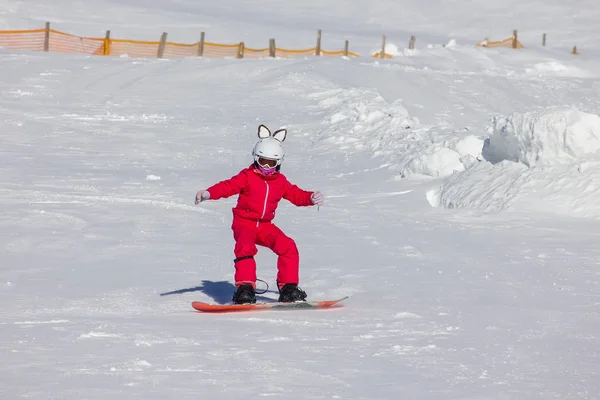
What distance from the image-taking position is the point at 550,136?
11531 mm

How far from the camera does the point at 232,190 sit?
7.30 m

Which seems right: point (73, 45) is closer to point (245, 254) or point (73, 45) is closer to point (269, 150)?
point (269, 150)

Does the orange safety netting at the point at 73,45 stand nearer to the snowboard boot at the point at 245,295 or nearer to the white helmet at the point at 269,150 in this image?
the white helmet at the point at 269,150

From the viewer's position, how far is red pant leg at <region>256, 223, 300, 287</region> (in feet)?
24.0

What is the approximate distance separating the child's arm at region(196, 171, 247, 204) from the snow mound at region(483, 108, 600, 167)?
5271 millimetres

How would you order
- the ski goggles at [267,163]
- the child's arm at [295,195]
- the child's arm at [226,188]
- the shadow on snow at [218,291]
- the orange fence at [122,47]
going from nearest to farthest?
1. the child's arm at [226,188]
2. the ski goggles at [267,163]
3. the child's arm at [295,195]
4. the shadow on snow at [218,291]
5. the orange fence at [122,47]

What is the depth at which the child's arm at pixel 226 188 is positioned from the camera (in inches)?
281

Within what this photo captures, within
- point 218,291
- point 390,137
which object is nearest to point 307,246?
point 218,291

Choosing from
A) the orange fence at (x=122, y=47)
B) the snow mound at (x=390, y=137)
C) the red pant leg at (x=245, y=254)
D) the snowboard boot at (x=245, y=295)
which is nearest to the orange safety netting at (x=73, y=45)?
the orange fence at (x=122, y=47)

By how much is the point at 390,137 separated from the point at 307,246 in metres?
8.13

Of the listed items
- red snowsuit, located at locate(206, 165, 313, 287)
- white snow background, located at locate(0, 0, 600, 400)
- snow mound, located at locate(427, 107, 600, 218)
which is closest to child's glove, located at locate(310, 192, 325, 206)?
red snowsuit, located at locate(206, 165, 313, 287)

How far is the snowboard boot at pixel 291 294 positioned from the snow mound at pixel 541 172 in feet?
15.2

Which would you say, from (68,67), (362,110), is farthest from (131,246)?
(68,67)

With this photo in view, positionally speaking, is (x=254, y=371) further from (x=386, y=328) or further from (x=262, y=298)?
(x=262, y=298)
